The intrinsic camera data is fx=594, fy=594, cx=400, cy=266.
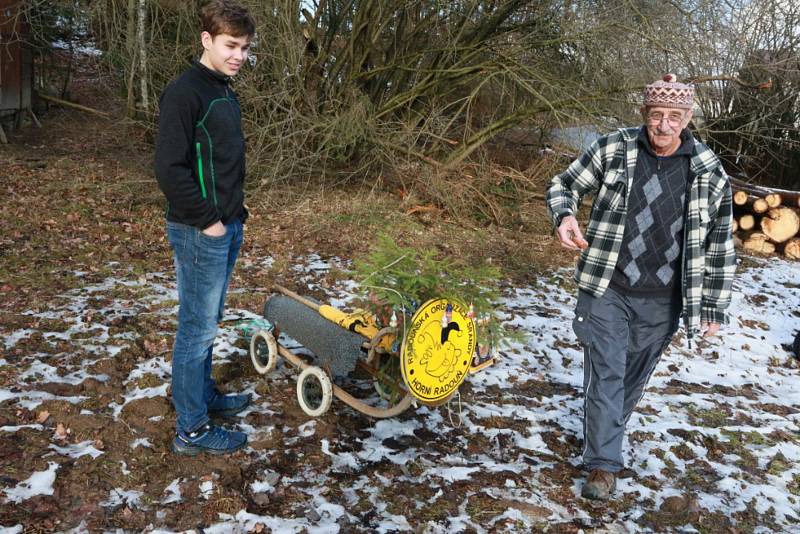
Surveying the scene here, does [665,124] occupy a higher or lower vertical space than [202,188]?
higher

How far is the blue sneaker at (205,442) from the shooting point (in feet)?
10.1

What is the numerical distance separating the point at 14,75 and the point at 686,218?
44.1 feet

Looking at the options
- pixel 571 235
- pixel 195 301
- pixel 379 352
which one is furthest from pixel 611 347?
pixel 195 301

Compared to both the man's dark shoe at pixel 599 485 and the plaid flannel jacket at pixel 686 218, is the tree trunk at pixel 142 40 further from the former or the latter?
the man's dark shoe at pixel 599 485

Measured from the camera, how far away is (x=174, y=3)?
8.46m

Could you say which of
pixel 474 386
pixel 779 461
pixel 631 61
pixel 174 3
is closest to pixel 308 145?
pixel 174 3

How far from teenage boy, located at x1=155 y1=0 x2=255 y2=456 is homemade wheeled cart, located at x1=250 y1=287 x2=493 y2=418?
2.53ft

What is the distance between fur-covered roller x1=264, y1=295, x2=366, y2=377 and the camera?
11.7 feet

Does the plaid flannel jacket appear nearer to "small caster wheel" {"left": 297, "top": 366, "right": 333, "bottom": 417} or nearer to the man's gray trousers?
the man's gray trousers

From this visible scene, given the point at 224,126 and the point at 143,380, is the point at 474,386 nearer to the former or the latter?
the point at 143,380

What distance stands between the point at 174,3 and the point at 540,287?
6.49 metres

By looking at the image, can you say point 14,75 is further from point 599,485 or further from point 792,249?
point 792,249

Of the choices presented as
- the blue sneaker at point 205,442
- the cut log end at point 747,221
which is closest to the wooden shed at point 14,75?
the blue sneaker at point 205,442

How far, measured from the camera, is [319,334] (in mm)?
3697
